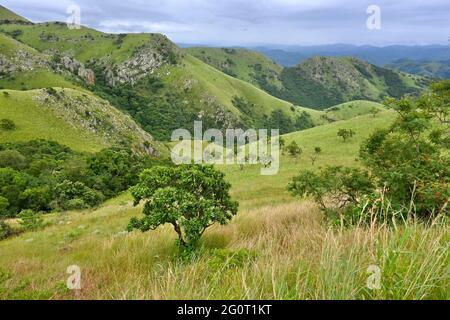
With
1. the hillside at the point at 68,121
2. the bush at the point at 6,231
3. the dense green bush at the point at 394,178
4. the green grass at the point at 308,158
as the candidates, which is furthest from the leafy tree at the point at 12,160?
the dense green bush at the point at 394,178

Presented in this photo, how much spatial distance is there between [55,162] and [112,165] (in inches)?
813

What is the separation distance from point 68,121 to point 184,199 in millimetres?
133479

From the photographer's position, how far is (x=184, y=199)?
11164 millimetres

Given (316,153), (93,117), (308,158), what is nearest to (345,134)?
(316,153)

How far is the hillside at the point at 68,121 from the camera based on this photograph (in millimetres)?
122312

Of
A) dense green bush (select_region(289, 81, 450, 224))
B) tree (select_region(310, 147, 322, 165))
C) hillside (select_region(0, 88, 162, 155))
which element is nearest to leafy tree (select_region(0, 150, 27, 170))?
hillside (select_region(0, 88, 162, 155))

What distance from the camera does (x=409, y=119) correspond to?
51.0 feet

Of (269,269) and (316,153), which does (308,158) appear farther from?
(269,269)

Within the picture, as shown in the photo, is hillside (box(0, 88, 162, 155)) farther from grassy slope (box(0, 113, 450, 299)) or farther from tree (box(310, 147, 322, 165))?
grassy slope (box(0, 113, 450, 299))

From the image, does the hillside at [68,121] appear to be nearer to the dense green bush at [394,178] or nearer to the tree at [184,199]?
the dense green bush at [394,178]

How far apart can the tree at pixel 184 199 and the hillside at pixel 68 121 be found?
383 ft

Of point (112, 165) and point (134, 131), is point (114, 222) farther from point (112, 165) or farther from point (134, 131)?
point (134, 131)

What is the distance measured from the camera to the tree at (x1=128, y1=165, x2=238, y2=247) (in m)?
10.8

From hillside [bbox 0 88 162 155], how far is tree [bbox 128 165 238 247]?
383ft
